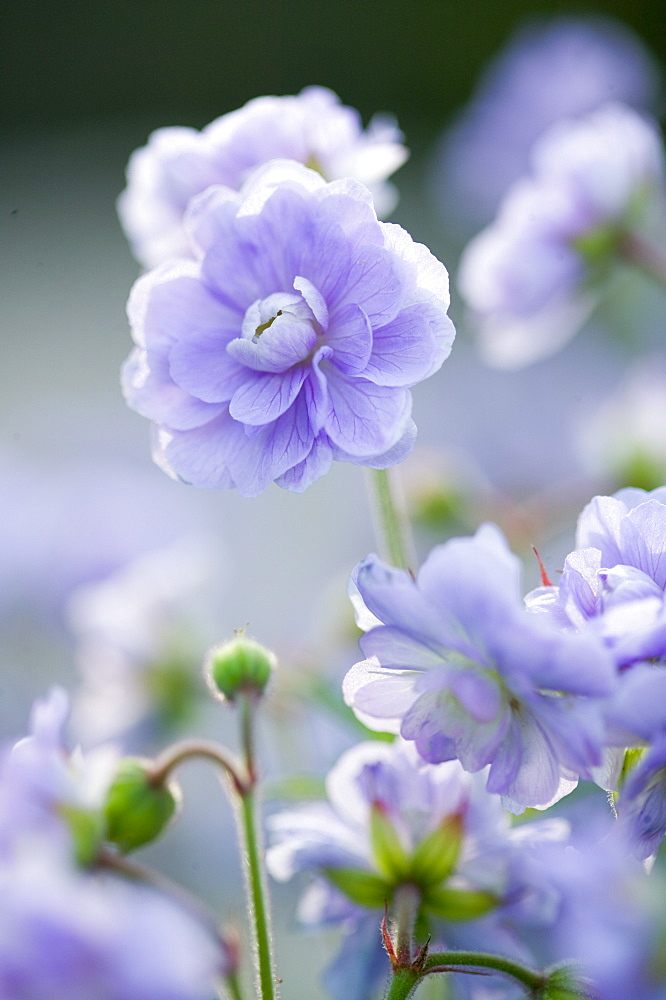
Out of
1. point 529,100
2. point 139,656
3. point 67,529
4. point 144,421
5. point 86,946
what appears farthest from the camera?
point 144,421

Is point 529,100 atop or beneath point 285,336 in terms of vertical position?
atop

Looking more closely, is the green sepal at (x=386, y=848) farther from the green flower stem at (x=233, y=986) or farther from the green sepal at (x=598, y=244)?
the green sepal at (x=598, y=244)

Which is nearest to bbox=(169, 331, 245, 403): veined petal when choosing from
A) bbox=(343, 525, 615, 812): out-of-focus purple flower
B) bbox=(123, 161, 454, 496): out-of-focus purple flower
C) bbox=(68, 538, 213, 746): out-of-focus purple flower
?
bbox=(123, 161, 454, 496): out-of-focus purple flower

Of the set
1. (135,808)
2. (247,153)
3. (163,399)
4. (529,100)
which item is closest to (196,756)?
(135,808)

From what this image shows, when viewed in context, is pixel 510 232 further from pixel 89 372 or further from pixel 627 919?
pixel 89 372

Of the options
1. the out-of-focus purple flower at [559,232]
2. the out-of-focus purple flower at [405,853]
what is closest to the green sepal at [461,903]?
the out-of-focus purple flower at [405,853]

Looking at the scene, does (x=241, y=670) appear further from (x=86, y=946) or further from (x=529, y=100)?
(x=529, y=100)
